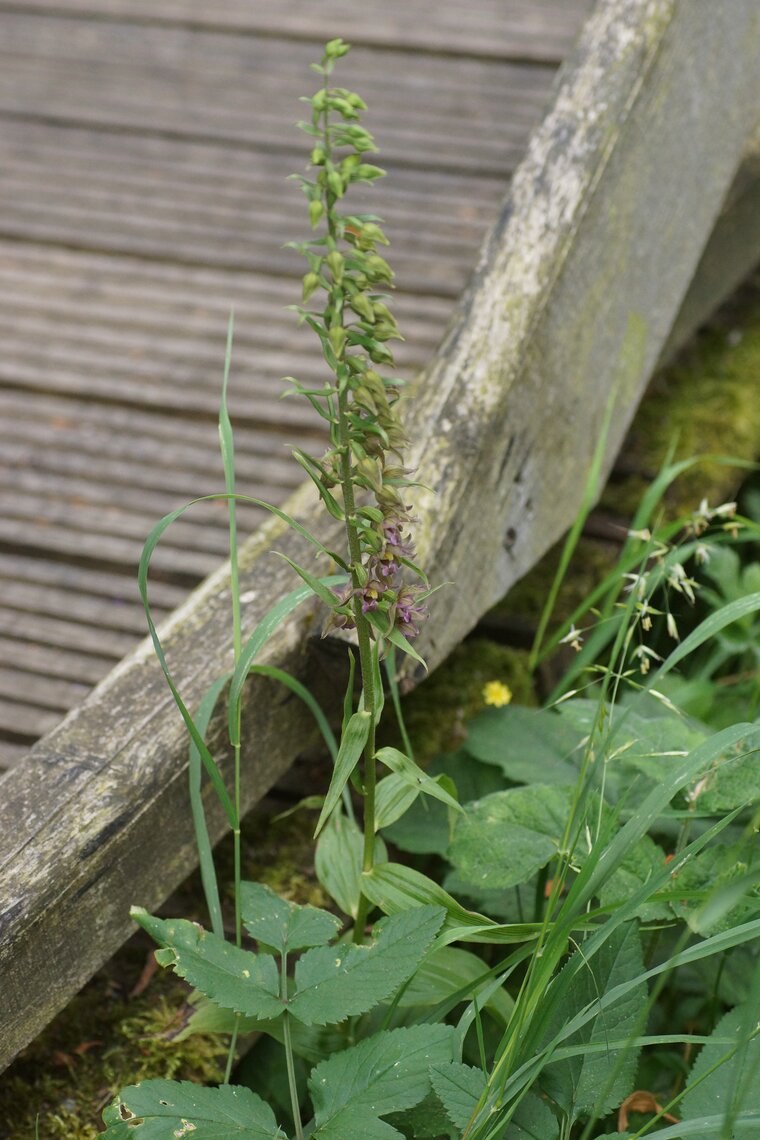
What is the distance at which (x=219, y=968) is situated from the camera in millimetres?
1497

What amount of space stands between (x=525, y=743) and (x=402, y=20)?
2516 mm

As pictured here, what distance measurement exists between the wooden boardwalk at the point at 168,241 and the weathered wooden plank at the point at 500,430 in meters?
0.29

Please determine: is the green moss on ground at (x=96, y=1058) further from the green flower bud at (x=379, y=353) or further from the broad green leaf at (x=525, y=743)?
the green flower bud at (x=379, y=353)

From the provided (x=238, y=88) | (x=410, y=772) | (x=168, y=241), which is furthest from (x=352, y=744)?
(x=238, y=88)

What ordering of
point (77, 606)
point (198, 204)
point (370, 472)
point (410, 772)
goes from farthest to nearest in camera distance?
1. point (198, 204)
2. point (77, 606)
3. point (410, 772)
4. point (370, 472)

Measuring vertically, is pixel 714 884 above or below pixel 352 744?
below

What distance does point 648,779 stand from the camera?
1927mm

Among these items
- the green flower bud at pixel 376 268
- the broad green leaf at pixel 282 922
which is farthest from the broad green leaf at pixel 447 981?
the green flower bud at pixel 376 268

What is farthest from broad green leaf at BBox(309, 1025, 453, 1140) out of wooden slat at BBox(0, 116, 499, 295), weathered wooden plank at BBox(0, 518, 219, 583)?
wooden slat at BBox(0, 116, 499, 295)

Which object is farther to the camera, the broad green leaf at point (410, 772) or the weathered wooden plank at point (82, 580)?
the weathered wooden plank at point (82, 580)

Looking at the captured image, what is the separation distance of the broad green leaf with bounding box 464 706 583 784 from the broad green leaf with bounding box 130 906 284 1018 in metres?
0.71

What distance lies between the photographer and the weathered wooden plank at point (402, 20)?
358 cm

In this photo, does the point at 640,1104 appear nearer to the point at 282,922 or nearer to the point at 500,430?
the point at 282,922

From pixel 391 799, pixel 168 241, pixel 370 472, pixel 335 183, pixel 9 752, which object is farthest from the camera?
pixel 168 241
